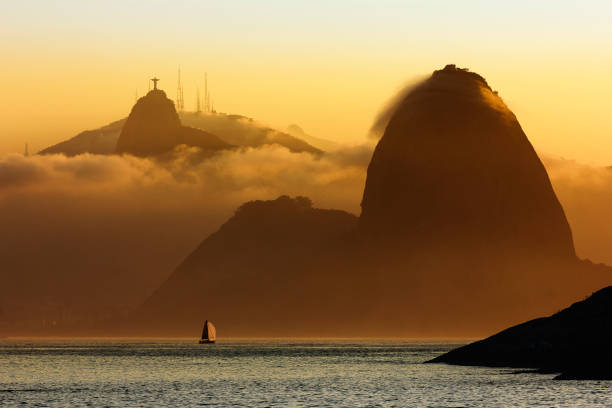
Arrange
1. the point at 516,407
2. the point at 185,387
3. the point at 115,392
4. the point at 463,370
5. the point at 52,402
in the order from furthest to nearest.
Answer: the point at 463,370, the point at 185,387, the point at 115,392, the point at 52,402, the point at 516,407

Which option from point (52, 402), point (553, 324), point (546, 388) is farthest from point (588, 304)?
point (52, 402)

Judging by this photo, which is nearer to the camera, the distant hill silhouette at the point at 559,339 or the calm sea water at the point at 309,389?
the calm sea water at the point at 309,389

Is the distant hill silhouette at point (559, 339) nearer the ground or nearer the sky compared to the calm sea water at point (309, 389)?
nearer the sky

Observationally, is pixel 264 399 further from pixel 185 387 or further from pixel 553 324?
pixel 553 324

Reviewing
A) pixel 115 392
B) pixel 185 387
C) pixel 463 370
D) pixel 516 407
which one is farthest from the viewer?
pixel 463 370

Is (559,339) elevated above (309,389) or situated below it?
above

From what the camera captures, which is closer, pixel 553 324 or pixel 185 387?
pixel 185 387

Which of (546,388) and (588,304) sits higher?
(588,304)

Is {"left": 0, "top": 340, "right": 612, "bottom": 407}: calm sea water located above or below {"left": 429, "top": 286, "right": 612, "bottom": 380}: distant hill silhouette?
below

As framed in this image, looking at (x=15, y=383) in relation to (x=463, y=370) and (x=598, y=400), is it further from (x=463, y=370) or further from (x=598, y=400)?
(x=598, y=400)

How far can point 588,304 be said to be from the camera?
189 m

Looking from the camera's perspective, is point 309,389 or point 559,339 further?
point 559,339

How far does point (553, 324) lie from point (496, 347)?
12.0 m

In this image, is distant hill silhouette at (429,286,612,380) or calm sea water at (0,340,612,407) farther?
distant hill silhouette at (429,286,612,380)
